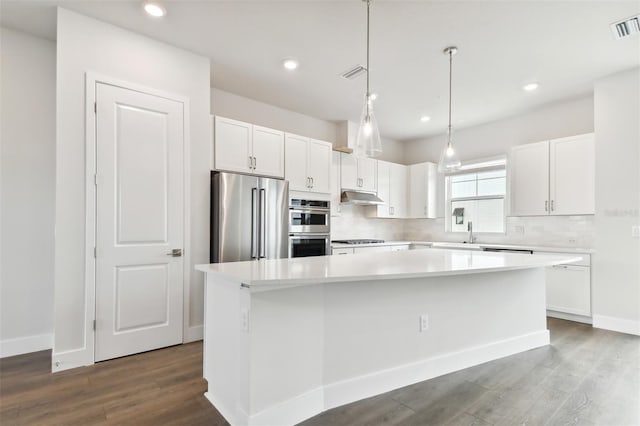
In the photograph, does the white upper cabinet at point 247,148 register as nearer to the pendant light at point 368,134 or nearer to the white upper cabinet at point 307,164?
the white upper cabinet at point 307,164

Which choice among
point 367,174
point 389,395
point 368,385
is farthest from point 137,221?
point 367,174

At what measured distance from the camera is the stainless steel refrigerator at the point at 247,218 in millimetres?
3275

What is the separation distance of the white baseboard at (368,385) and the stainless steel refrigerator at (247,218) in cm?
150

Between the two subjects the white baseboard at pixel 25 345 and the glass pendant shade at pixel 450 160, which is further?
the glass pendant shade at pixel 450 160

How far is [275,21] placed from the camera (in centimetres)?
273

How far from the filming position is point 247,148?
3.69 meters

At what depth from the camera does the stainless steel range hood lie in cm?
496

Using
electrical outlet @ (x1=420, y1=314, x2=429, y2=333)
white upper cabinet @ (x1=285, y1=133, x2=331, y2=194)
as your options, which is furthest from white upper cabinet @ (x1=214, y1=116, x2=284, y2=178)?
electrical outlet @ (x1=420, y1=314, x2=429, y2=333)

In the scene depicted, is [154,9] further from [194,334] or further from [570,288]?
[570,288]

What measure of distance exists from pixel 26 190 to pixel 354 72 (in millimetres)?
3399

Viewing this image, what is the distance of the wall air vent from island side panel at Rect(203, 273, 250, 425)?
2.66 m

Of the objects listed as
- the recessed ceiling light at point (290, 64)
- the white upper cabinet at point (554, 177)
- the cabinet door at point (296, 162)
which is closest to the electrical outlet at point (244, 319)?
the cabinet door at point (296, 162)

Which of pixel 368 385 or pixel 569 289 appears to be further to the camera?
pixel 569 289

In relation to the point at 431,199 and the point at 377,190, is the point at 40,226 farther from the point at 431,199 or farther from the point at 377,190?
the point at 431,199
